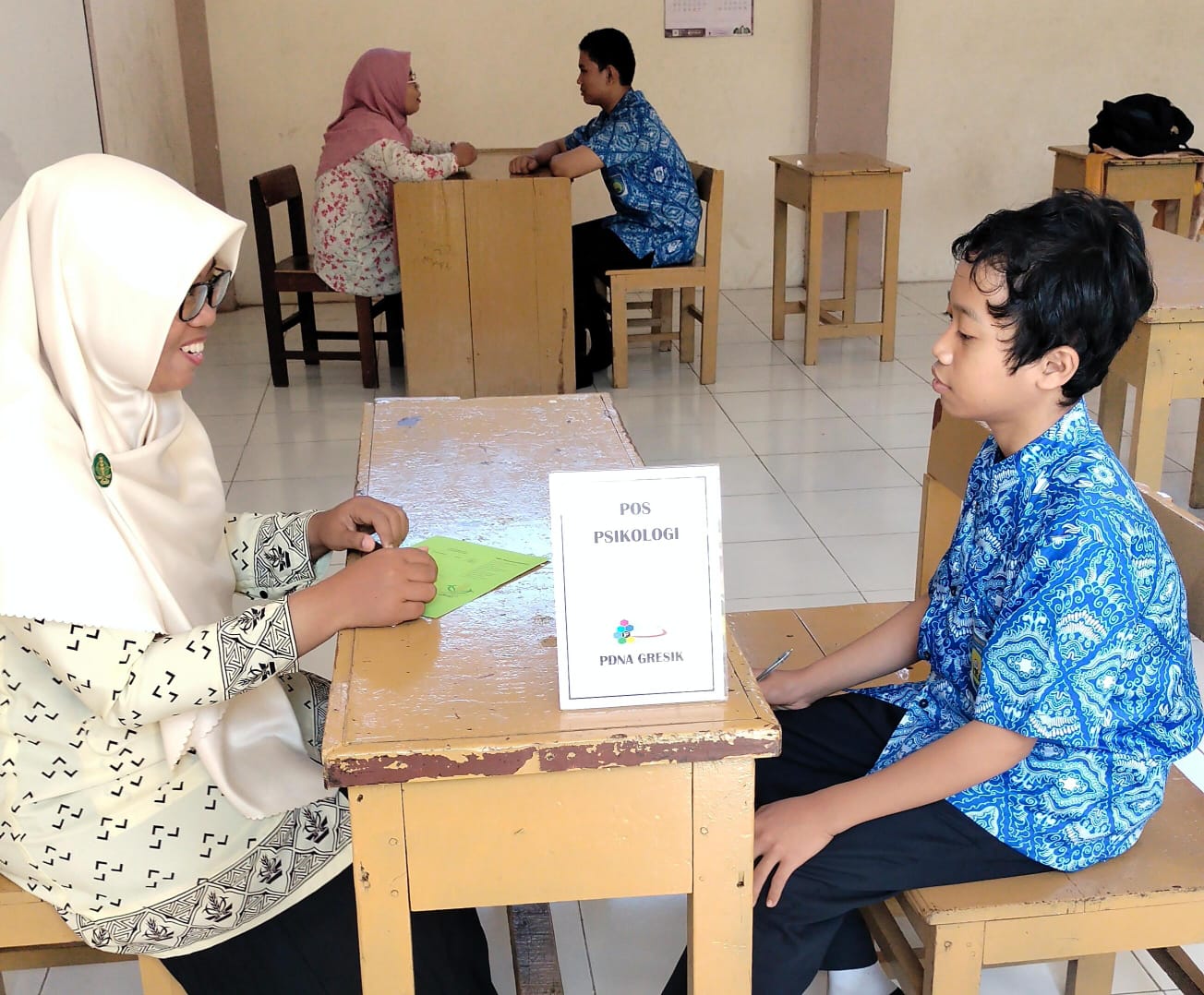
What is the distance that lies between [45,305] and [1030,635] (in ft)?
3.16

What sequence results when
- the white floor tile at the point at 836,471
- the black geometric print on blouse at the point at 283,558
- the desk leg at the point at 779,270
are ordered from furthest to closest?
1. the desk leg at the point at 779,270
2. the white floor tile at the point at 836,471
3. the black geometric print on blouse at the point at 283,558

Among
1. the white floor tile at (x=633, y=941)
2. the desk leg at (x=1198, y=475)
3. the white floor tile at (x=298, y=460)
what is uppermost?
the desk leg at (x=1198, y=475)

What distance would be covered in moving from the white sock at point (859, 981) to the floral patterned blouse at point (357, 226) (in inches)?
140

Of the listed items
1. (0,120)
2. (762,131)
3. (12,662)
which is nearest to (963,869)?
(12,662)

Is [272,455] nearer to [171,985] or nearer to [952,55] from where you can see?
[171,985]

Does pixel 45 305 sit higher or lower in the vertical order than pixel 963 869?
higher

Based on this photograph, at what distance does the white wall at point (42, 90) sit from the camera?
3.41 metres

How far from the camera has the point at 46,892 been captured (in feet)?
4.18

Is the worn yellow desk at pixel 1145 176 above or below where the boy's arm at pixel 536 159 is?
below

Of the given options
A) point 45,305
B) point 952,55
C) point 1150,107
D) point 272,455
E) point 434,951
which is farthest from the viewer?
point 952,55

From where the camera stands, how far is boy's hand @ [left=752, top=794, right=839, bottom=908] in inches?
48.8

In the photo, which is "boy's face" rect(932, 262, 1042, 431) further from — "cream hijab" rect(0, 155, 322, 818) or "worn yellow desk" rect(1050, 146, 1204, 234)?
"worn yellow desk" rect(1050, 146, 1204, 234)

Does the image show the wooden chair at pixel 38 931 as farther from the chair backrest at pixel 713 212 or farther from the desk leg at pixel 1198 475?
the chair backrest at pixel 713 212

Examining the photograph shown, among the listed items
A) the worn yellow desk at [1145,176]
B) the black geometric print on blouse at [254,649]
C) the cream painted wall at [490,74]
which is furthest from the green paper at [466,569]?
the cream painted wall at [490,74]
